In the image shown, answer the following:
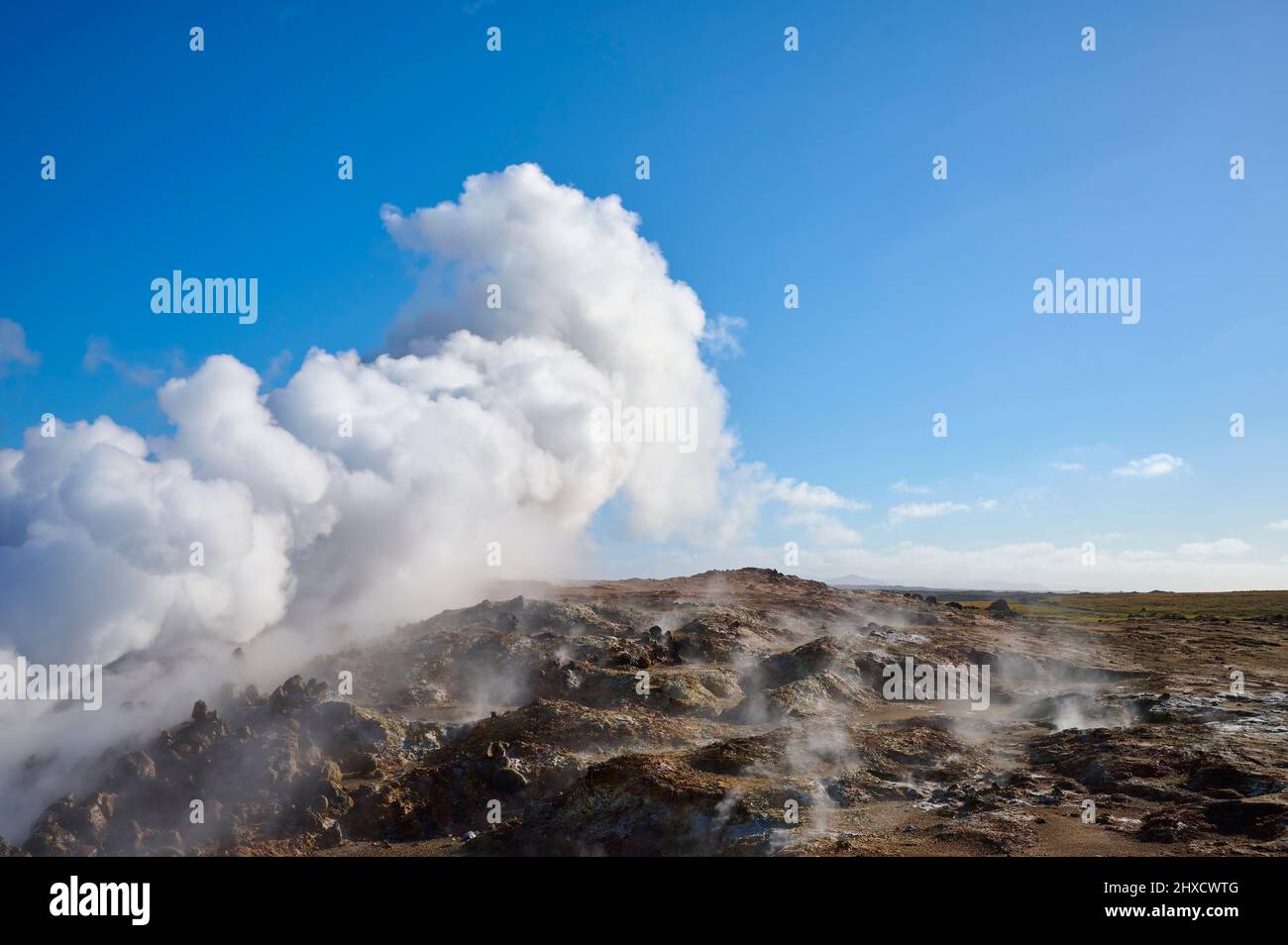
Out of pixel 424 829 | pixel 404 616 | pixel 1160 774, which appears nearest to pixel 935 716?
pixel 1160 774

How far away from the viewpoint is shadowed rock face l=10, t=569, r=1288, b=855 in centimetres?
1956

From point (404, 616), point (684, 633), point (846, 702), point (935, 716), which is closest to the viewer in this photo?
point (935, 716)

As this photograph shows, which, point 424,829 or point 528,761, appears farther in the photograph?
point 528,761

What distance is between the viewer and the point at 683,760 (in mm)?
23938

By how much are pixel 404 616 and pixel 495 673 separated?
44.8 ft

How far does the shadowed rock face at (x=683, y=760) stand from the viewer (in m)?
19.6
